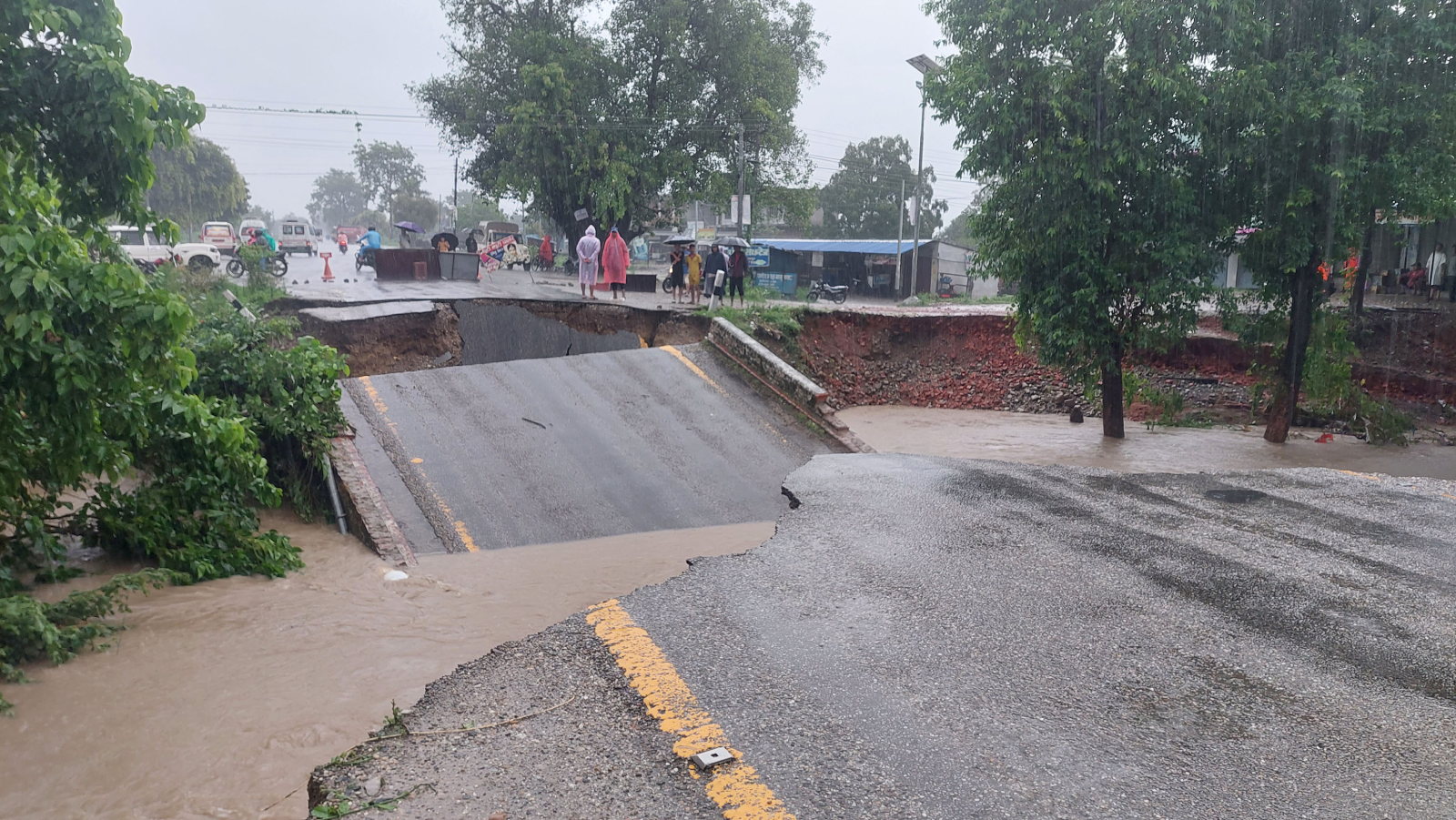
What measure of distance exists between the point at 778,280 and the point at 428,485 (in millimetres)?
34368

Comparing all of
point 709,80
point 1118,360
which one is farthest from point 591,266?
point 709,80

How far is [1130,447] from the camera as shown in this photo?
53.4 feet

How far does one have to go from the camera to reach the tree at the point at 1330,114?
12727 millimetres

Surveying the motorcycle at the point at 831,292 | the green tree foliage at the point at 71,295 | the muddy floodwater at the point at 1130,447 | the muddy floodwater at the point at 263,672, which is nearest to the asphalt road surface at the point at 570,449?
the muddy floodwater at the point at 263,672

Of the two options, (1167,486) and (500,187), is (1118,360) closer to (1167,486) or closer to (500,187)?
(1167,486)

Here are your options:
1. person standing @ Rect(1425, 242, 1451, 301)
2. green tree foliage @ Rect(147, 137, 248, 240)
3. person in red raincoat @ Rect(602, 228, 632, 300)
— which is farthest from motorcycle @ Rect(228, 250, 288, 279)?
green tree foliage @ Rect(147, 137, 248, 240)

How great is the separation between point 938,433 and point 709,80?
22.8 m

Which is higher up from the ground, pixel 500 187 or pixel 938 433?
pixel 500 187

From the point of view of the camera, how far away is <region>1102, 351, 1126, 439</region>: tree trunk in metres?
16.2

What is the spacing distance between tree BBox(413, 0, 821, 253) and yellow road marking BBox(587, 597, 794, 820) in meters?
29.8

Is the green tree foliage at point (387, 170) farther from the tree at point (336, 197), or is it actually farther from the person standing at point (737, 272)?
the person standing at point (737, 272)

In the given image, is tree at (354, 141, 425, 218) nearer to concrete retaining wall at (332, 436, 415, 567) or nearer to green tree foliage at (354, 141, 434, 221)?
green tree foliage at (354, 141, 434, 221)

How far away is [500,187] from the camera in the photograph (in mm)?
35844

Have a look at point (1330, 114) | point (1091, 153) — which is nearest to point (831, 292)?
point (1091, 153)
